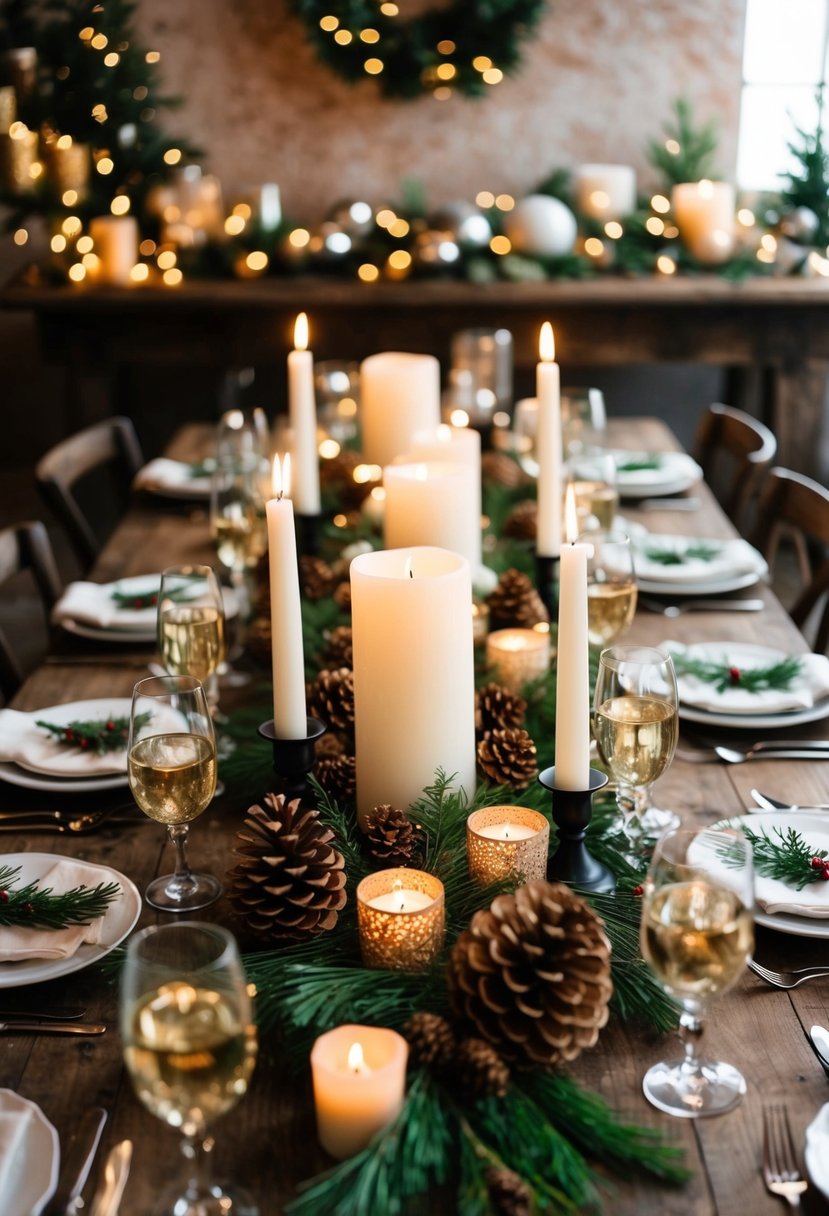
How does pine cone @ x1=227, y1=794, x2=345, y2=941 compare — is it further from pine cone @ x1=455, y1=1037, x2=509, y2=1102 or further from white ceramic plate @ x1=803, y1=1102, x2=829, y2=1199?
white ceramic plate @ x1=803, y1=1102, x2=829, y2=1199

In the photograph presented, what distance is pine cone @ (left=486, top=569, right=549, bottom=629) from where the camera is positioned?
1586 mm

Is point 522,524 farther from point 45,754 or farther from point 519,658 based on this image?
point 45,754

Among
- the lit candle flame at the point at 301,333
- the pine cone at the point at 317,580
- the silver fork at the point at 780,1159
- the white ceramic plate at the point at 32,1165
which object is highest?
the lit candle flame at the point at 301,333

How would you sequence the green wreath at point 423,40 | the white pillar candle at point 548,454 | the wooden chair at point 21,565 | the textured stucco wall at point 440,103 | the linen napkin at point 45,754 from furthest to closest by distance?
the textured stucco wall at point 440,103 < the green wreath at point 423,40 < the wooden chair at point 21,565 < the white pillar candle at point 548,454 < the linen napkin at point 45,754

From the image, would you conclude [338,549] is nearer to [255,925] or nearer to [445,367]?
[255,925]

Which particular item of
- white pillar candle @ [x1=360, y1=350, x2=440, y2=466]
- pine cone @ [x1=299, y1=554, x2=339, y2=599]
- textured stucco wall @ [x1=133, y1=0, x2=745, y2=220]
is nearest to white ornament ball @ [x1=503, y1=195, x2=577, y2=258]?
textured stucco wall @ [x1=133, y1=0, x2=745, y2=220]

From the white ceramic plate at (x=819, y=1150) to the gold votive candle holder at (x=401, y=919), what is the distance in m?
0.28

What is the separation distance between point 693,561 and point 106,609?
33.8 inches

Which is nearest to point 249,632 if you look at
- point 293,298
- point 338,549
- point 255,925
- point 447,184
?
point 338,549

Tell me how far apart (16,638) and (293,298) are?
1.23 metres

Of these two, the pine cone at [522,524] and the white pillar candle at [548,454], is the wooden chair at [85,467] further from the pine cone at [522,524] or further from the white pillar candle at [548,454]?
the white pillar candle at [548,454]

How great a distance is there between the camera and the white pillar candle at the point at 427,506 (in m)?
1.52

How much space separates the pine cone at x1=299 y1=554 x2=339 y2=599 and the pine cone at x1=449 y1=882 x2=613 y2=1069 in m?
0.93

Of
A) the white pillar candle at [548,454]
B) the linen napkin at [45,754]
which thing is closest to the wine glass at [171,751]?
the linen napkin at [45,754]
